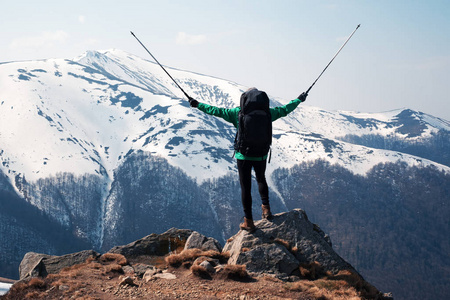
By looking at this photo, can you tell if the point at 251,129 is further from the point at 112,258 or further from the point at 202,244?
the point at 112,258

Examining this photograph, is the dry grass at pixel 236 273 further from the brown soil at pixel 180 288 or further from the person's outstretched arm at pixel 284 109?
the person's outstretched arm at pixel 284 109

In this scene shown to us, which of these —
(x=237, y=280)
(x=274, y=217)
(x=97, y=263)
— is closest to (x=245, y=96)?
(x=274, y=217)

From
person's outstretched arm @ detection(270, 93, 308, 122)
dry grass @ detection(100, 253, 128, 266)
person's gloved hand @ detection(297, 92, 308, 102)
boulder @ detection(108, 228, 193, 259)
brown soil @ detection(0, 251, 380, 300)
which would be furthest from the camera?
boulder @ detection(108, 228, 193, 259)

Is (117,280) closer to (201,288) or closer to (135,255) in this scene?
(201,288)

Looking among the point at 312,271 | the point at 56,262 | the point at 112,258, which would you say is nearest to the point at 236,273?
the point at 312,271

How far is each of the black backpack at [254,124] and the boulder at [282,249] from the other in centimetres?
395

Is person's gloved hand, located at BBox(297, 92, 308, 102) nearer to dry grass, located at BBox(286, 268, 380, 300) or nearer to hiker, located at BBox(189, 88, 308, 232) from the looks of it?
hiker, located at BBox(189, 88, 308, 232)

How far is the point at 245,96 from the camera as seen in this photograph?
15.7m

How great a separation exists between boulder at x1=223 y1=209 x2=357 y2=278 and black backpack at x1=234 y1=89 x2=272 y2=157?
395 centimetres

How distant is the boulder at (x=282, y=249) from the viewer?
52.2ft

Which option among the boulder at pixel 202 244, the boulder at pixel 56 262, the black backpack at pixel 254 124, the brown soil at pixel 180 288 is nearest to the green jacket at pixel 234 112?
the black backpack at pixel 254 124

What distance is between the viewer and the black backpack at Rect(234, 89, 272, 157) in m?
15.3

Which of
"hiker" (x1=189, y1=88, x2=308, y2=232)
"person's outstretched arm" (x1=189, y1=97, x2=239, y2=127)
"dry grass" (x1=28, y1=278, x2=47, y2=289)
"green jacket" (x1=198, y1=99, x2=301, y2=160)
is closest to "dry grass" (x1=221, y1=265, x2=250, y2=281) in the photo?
"hiker" (x1=189, y1=88, x2=308, y2=232)

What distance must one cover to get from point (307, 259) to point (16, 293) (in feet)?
37.6
